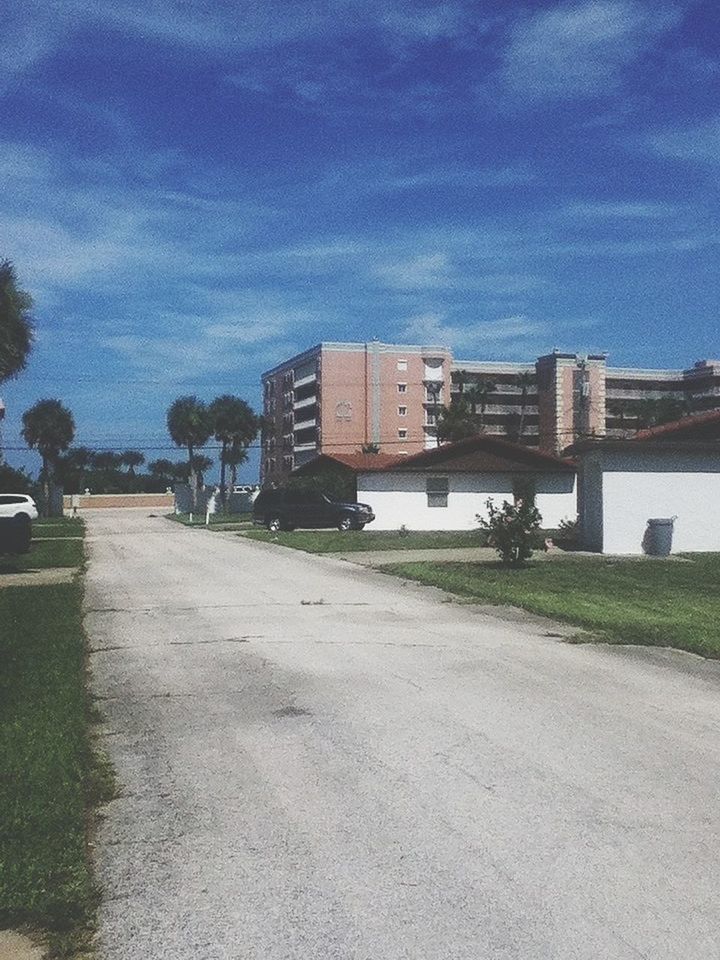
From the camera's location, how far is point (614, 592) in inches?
733

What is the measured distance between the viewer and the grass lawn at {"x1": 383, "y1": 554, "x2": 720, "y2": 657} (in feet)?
43.8

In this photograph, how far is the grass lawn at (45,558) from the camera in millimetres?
25922

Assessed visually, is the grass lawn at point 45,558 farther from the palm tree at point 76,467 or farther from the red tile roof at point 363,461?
the palm tree at point 76,467

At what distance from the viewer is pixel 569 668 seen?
1057 cm

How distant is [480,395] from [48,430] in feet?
154

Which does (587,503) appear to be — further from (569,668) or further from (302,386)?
(302,386)

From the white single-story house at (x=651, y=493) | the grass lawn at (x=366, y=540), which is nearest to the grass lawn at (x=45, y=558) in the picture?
the grass lawn at (x=366, y=540)

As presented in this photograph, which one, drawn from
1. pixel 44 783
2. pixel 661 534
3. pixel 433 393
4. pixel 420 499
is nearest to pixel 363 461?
pixel 420 499

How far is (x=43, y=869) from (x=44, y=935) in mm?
619

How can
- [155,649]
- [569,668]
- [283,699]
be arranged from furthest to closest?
[155,649] < [569,668] < [283,699]

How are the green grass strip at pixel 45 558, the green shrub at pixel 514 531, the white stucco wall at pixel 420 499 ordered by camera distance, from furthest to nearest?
1. the white stucco wall at pixel 420 499
2. the green grass strip at pixel 45 558
3. the green shrub at pixel 514 531

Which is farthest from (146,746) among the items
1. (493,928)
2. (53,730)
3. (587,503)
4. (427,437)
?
(427,437)

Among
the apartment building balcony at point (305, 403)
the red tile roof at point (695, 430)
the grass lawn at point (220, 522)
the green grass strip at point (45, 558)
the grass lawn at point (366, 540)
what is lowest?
the green grass strip at point (45, 558)

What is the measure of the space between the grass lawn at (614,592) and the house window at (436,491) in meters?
20.1
